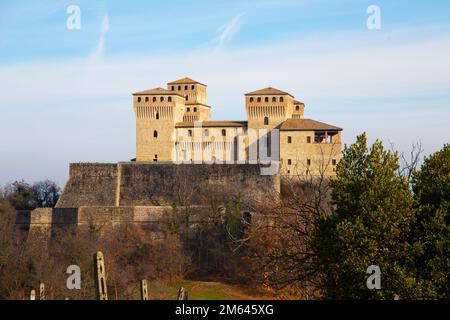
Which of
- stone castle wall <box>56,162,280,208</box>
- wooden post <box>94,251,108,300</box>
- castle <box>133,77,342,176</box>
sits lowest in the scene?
wooden post <box>94,251,108,300</box>

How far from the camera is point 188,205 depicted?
36.1 m

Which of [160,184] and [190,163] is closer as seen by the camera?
[160,184]

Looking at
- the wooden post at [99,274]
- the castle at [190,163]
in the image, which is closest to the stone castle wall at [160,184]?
the castle at [190,163]

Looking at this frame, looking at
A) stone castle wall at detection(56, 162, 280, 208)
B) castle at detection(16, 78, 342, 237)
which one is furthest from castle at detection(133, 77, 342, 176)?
stone castle wall at detection(56, 162, 280, 208)

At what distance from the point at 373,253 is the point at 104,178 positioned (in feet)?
90.9

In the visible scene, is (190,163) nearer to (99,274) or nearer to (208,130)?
(208,130)

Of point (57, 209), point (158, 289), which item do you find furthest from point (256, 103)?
point (158, 289)

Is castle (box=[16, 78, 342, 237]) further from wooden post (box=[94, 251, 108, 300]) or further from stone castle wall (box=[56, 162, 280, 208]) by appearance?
wooden post (box=[94, 251, 108, 300])

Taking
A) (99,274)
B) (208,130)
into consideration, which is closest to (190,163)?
(208,130)

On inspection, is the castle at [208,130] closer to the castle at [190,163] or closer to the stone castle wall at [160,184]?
the castle at [190,163]

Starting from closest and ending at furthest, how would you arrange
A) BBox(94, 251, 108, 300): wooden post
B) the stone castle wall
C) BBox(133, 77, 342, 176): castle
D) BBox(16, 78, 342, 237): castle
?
BBox(94, 251, 108, 300): wooden post → BBox(16, 78, 342, 237): castle → the stone castle wall → BBox(133, 77, 342, 176): castle

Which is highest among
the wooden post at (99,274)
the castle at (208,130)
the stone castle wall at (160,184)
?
the castle at (208,130)

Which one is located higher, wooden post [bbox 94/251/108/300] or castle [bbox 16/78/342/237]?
castle [bbox 16/78/342/237]

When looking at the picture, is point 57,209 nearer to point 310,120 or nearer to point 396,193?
point 310,120
